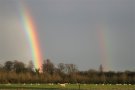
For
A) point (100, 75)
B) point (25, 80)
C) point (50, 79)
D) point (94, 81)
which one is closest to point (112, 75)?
point (100, 75)

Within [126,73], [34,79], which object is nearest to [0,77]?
[34,79]

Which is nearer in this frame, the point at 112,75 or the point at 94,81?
the point at 94,81

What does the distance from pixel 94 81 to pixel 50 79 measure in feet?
27.3

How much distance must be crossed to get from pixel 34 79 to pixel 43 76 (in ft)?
8.61

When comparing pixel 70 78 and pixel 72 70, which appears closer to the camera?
pixel 70 78

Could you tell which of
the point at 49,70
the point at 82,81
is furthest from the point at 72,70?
the point at 82,81

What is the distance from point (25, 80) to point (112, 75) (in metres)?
18.9

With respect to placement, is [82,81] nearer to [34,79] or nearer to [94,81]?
[94,81]

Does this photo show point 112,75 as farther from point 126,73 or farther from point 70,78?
point 70,78

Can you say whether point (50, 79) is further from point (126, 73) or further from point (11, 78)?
point (126, 73)

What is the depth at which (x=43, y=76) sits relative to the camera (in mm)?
74375

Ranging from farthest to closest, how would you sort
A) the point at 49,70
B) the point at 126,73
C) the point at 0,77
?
the point at 49,70 < the point at 126,73 < the point at 0,77

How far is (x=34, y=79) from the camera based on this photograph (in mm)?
72312

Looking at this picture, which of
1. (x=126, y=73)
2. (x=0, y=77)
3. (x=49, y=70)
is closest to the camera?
(x=0, y=77)
